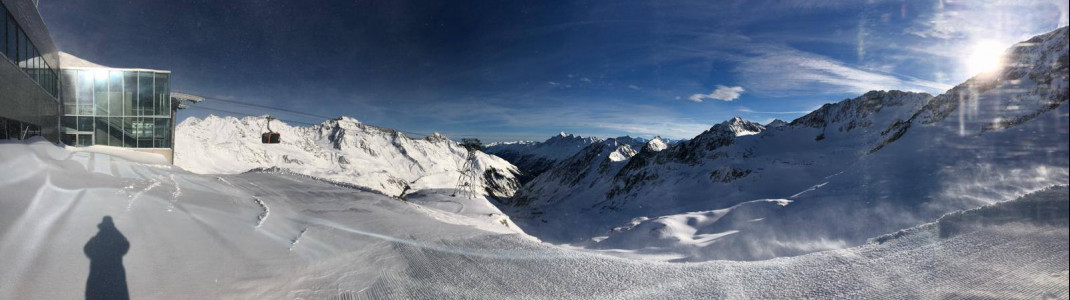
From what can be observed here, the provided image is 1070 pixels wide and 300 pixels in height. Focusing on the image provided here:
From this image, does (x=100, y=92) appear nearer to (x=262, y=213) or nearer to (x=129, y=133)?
(x=129, y=133)

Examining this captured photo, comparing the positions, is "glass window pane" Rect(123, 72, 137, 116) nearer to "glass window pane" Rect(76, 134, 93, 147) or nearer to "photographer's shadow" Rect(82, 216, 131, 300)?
"glass window pane" Rect(76, 134, 93, 147)

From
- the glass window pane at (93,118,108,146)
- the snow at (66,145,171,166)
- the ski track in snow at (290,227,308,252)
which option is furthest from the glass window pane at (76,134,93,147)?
the ski track in snow at (290,227,308,252)

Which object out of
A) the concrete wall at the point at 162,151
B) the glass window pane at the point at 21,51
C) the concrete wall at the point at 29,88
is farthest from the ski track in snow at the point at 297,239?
the concrete wall at the point at 162,151

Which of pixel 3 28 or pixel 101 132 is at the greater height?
pixel 3 28

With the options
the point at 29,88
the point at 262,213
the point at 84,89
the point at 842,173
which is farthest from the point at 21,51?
the point at 842,173

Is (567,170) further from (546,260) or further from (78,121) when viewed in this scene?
(546,260)
